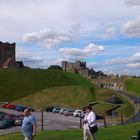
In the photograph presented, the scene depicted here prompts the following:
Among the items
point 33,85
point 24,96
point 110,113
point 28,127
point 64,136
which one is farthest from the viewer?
point 33,85

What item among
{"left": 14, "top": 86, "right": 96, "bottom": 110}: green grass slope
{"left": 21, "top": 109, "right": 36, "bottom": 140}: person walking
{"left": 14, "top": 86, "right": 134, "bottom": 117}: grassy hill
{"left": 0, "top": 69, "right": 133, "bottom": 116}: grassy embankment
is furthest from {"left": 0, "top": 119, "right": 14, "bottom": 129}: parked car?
{"left": 14, "top": 86, "right": 96, "bottom": 110}: green grass slope

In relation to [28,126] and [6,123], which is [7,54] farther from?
[28,126]

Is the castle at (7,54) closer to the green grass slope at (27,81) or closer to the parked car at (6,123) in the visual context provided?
the green grass slope at (27,81)

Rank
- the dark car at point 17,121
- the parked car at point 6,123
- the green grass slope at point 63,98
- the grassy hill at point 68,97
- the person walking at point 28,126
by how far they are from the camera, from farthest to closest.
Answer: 1. the green grass slope at point 63,98
2. the grassy hill at point 68,97
3. the dark car at point 17,121
4. the parked car at point 6,123
5. the person walking at point 28,126

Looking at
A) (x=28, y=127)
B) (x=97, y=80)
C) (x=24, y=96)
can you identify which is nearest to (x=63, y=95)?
(x=24, y=96)

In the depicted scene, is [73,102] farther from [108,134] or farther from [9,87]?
[108,134]

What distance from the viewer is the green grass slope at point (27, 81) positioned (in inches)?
5698

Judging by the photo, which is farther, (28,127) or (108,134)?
(108,134)

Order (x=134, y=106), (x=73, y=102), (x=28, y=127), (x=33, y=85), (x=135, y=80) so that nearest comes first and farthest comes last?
(x=28, y=127), (x=134, y=106), (x=73, y=102), (x=33, y=85), (x=135, y=80)

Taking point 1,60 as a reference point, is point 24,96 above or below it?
below

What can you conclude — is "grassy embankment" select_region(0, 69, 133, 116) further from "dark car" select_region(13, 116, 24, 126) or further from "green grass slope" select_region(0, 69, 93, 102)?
"dark car" select_region(13, 116, 24, 126)

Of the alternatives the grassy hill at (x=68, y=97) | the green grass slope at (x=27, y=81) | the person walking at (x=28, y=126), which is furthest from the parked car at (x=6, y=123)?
the green grass slope at (x=27, y=81)

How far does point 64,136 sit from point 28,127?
7.38 metres

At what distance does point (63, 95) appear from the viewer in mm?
125562
